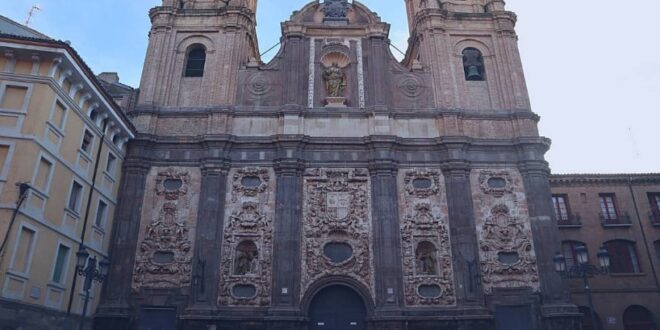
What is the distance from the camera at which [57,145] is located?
59.9 feet

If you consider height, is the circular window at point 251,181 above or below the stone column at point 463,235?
above

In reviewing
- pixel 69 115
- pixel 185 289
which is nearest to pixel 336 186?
pixel 185 289

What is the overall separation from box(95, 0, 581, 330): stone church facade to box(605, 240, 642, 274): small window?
813 centimetres

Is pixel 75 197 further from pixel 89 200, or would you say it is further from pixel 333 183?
pixel 333 183

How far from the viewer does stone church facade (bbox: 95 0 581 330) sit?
2216 cm

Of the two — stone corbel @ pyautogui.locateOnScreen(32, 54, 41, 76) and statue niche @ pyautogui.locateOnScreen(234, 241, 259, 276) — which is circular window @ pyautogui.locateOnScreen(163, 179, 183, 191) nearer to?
statue niche @ pyautogui.locateOnScreen(234, 241, 259, 276)

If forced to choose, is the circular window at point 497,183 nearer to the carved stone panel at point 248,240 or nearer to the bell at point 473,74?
the bell at point 473,74

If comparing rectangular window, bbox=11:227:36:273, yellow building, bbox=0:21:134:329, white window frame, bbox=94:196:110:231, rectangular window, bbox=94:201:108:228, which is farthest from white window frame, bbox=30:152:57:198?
rectangular window, bbox=94:201:108:228

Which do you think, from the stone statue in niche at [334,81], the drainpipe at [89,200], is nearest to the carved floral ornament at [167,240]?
the drainpipe at [89,200]

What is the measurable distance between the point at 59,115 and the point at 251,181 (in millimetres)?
8801

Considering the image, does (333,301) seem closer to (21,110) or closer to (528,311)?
(528,311)

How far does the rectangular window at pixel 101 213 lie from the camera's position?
21844mm

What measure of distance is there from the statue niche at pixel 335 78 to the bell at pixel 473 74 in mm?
6492

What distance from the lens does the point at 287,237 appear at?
2300 cm
